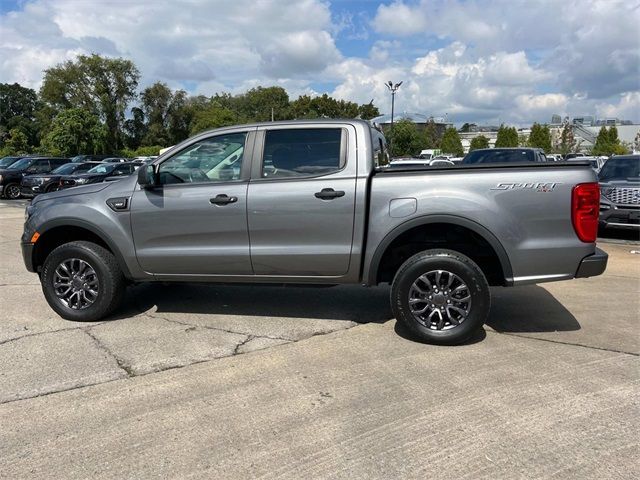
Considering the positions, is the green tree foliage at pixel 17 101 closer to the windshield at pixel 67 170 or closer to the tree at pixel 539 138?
the tree at pixel 539 138

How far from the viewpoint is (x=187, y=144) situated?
16.3 ft

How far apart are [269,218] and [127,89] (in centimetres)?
6698

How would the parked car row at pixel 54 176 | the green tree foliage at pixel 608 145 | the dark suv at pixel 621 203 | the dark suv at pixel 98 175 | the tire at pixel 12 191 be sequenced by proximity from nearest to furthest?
1. the dark suv at pixel 621 203
2. the dark suv at pixel 98 175
3. the parked car row at pixel 54 176
4. the tire at pixel 12 191
5. the green tree foliage at pixel 608 145

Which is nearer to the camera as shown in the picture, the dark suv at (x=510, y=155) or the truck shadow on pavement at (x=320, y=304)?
the truck shadow on pavement at (x=320, y=304)

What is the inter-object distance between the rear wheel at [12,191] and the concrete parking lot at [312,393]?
1839cm

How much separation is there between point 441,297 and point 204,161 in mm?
2499

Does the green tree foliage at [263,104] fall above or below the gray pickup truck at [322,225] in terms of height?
above

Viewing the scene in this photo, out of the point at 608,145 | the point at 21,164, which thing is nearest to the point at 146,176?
the point at 21,164

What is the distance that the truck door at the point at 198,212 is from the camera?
4.83 m

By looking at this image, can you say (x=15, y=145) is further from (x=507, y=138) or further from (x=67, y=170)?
(x=507, y=138)

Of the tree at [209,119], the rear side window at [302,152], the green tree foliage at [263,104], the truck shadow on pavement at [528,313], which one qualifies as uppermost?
the green tree foliage at [263,104]

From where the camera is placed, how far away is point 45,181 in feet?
64.1

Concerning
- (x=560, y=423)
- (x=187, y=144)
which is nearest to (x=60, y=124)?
(x=187, y=144)

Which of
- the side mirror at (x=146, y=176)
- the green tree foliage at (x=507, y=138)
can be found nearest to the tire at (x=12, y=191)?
the side mirror at (x=146, y=176)
